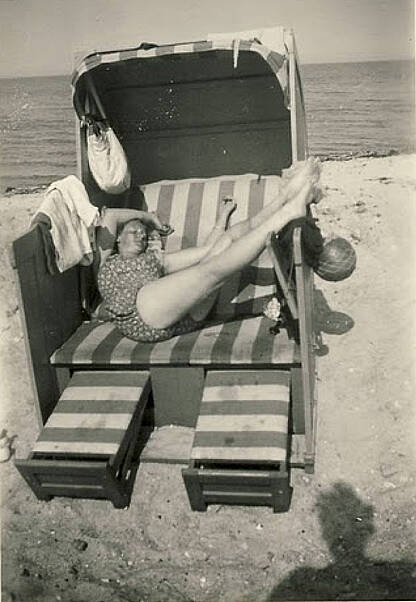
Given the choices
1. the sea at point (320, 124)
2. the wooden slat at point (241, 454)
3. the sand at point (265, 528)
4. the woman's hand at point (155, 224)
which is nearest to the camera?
the sand at point (265, 528)

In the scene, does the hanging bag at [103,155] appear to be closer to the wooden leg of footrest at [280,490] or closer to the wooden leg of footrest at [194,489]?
the wooden leg of footrest at [194,489]

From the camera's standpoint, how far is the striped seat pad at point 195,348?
3.35 metres

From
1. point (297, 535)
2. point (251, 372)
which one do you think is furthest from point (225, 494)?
point (251, 372)

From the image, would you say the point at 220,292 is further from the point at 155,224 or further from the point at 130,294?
the point at 130,294

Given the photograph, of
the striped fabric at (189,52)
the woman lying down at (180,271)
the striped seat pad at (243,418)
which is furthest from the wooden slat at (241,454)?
the striped fabric at (189,52)

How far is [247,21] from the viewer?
4.01m

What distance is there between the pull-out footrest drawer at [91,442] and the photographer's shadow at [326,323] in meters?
1.65

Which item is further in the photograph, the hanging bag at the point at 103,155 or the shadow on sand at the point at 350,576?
the hanging bag at the point at 103,155

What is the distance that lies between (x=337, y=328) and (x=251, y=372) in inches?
65.8

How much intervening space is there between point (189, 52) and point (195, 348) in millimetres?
1782

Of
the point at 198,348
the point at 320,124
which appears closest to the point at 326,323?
the point at 198,348

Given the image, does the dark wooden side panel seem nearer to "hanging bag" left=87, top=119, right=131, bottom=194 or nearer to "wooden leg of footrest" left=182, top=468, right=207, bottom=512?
"hanging bag" left=87, top=119, right=131, bottom=194

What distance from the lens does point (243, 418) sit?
3092mm

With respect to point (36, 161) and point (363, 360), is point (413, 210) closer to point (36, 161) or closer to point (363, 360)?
point (363, 360)
